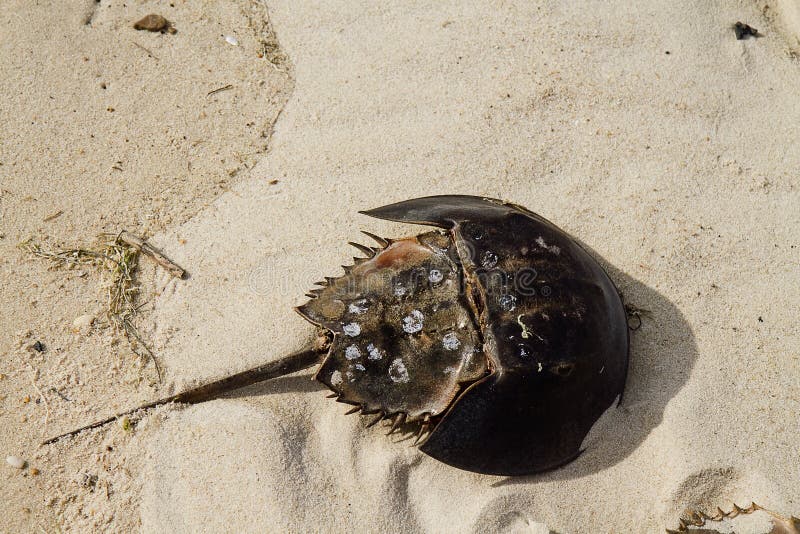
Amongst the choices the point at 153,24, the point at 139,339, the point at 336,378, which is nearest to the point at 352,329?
the point at 336,378

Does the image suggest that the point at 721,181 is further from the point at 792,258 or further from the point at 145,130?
the point at 145,130

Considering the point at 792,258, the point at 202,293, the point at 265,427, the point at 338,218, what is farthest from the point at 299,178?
the point at 792,258

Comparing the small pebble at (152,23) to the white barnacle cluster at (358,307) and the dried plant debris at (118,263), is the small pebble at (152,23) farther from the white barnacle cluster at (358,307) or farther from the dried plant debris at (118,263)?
the white barnacle cluster at (358,307)

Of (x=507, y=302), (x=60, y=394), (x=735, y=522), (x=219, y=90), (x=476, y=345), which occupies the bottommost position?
(x=735, y=522)

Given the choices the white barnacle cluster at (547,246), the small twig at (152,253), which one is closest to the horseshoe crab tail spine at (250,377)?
the small twig at (152,253)

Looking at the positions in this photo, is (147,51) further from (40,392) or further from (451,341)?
(451,341)

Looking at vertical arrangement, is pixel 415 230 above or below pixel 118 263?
above
